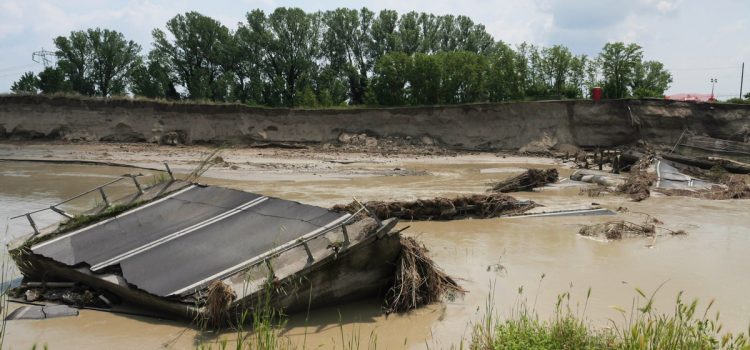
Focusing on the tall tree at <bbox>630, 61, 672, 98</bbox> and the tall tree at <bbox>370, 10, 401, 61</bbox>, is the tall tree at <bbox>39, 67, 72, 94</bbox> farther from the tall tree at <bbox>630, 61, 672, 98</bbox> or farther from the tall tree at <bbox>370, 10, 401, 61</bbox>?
the tall tree at <bbox>630, 61, 672, 98</bbox>

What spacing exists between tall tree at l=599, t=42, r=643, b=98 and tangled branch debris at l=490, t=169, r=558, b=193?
24782 mm

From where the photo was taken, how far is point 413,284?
5.97m

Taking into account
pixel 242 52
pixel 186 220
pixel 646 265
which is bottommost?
pixel 646 265

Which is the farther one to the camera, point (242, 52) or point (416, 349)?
point (242, 52)

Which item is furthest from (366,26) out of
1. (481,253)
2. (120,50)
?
(481,253)

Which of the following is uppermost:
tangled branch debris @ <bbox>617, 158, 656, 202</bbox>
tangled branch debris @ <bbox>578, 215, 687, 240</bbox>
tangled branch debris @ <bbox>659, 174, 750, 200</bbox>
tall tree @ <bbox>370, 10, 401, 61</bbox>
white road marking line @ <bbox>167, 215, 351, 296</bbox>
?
tall tree @ <bbox>370, 10, 401, 61</bbox>

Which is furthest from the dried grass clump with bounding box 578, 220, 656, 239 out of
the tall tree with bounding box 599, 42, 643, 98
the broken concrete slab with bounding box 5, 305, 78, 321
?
the tall tree with bounding box 599, 42, 643, 98

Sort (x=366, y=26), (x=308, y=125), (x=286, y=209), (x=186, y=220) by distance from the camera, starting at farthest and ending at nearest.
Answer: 1. (x=366, y=26)
2. (x=308, y=125)
3. (x=186, y=220)
4. (x=286, y=209)

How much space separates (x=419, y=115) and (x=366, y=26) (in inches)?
1034

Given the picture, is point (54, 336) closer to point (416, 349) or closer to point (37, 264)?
point (37, 264)

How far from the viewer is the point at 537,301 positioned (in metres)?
6.27

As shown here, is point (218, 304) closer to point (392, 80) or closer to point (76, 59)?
point (392, 80)

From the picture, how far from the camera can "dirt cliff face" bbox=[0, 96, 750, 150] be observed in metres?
30.0

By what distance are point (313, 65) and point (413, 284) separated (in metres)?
48.0
